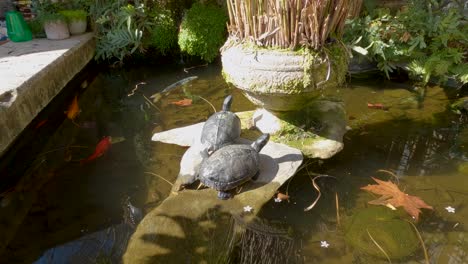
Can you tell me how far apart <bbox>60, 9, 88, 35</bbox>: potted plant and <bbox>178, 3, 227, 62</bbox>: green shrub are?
1755mm

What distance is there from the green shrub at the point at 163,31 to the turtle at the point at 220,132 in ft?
10.6

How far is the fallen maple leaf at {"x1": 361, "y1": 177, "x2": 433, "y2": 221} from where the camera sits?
2477 millimetres

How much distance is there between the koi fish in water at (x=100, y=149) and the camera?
10.8ft

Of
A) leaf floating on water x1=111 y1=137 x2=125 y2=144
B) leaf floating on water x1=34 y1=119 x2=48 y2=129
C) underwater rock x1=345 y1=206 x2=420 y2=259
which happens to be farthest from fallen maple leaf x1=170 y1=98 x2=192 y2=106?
underwater rock x1=345 y1=206 x2=420 y2=259

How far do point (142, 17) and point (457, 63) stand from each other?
16.1ft

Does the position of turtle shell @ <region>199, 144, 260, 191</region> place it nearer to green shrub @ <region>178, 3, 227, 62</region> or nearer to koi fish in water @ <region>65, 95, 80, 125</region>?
koi fish in water @ <region>65, 95, 80, 125</region>

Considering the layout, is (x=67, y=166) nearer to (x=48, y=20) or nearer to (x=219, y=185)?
(x=219, y=185)

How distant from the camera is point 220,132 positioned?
115 inches

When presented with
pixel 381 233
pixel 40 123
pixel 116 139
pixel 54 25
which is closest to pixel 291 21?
pixel 381 233

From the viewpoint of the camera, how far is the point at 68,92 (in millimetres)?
4895

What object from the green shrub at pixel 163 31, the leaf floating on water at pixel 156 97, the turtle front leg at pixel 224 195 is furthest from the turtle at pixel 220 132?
the green shrub at pixel 163 31

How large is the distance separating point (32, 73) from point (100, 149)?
1253mm

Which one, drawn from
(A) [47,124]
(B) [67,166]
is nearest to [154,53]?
(A) [47,124]

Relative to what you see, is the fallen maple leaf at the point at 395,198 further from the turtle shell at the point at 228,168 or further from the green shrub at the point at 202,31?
the green shrub at the point at 202,31
